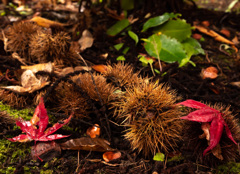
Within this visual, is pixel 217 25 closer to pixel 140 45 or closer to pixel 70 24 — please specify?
pixel 140 45

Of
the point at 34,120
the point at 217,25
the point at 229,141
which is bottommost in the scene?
the point at 34,120

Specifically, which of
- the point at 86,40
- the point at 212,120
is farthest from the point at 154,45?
the point at 212,120

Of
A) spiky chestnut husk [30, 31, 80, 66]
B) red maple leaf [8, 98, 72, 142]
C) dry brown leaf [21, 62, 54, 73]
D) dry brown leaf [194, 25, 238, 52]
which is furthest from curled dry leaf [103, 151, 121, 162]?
dry brown leaf [194, 25, 238, 52]

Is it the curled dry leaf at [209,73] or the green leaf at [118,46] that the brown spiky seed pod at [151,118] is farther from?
the green leaf at [118,46]

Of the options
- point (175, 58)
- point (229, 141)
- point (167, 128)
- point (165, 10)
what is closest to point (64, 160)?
point (167, 128)

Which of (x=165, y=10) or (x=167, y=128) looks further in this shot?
(x=165, y=10)

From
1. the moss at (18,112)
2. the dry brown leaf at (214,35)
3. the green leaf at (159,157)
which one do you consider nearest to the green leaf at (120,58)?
the moss at (18,112)
